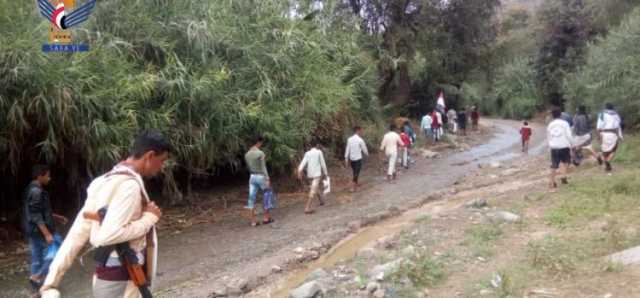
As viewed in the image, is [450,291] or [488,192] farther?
[488,192]

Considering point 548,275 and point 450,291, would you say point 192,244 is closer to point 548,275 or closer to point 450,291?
point 450,291

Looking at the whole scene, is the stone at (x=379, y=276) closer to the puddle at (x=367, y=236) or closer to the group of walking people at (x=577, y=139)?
the puddle at (x=367, y=236)

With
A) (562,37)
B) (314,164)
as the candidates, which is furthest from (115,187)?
(562,37)

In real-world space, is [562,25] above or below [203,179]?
above

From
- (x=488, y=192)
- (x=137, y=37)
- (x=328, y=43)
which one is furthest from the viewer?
(x=328, y=43)

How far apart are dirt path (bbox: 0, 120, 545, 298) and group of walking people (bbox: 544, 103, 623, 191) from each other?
9.46 ft

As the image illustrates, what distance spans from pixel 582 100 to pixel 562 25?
30.9ft

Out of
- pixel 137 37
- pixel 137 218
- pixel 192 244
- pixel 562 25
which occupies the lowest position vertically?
pixel 192 244

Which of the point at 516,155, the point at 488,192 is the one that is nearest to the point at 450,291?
the point at 488,192

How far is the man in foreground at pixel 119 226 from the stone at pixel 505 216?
20.0 feet

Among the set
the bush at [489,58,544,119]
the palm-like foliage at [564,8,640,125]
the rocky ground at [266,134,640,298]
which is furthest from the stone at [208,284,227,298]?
the bush at [489,58,544,119]

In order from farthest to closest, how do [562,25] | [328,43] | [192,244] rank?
[562,25], [328,43], [192,244]

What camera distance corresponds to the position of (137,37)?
10.4 meters

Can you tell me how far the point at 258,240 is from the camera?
29.5 feet
